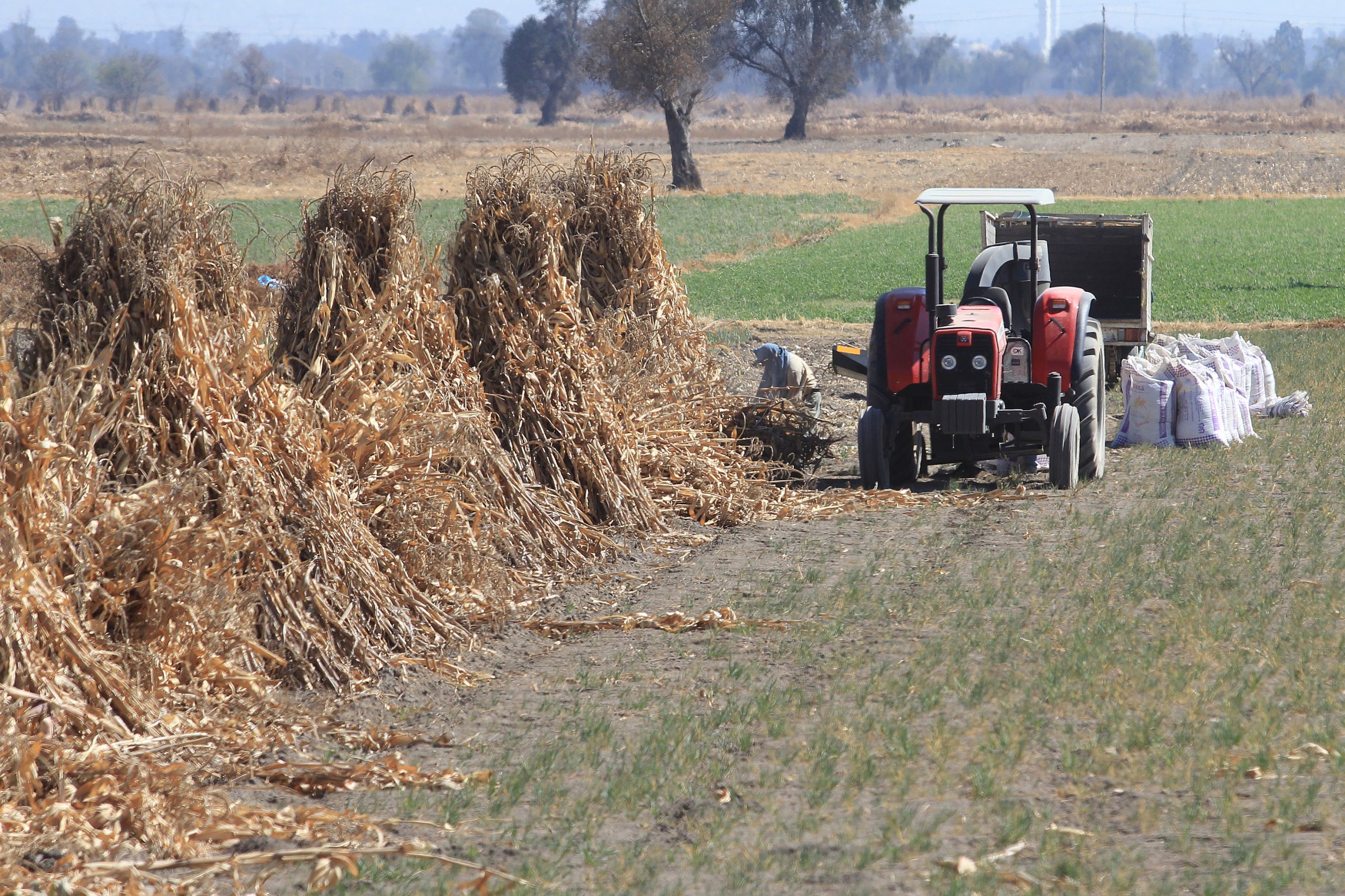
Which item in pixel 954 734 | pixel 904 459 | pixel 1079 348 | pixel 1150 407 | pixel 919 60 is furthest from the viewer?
pixel 919 60

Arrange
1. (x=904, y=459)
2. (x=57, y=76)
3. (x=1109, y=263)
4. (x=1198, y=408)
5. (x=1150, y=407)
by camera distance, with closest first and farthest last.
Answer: (x=904, y=459) < (x=1198, y=408) < (x=1150, y=407) < (x=1109, y=263) < (x=57, y=76)

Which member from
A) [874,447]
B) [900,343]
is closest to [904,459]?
[874,447]

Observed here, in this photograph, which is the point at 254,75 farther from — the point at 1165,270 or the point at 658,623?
the point at 658,623

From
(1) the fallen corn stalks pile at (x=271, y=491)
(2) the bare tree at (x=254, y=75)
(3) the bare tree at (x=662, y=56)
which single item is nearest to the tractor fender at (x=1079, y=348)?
(1) the fallen corn stalks pile at (x=271, y=491)

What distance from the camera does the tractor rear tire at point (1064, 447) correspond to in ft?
30.6

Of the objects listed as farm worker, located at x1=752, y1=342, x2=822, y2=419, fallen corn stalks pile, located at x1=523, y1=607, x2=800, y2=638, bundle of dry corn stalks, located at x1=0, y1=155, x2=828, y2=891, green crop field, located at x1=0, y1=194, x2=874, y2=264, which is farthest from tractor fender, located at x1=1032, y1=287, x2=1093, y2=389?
green crop field, located at x1=0, y1=194, x2=874, y2=264

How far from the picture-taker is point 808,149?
74500mm

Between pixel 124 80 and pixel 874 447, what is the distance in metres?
148

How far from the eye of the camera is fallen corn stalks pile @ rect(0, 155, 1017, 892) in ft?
15.0

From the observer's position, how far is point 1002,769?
488 centimetres

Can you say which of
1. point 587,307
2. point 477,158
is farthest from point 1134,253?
point 477,158

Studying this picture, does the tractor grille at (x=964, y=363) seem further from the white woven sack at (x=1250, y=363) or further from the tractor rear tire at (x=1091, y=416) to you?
the white woven sack at (x=1250, y=363)

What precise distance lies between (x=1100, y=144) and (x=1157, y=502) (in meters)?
69.7

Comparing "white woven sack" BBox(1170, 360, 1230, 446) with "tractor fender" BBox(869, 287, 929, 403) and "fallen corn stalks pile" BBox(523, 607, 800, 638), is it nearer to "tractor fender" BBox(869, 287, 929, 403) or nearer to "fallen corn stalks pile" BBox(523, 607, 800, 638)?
"tractor fender" BBox(869, 287, 929, 403)
